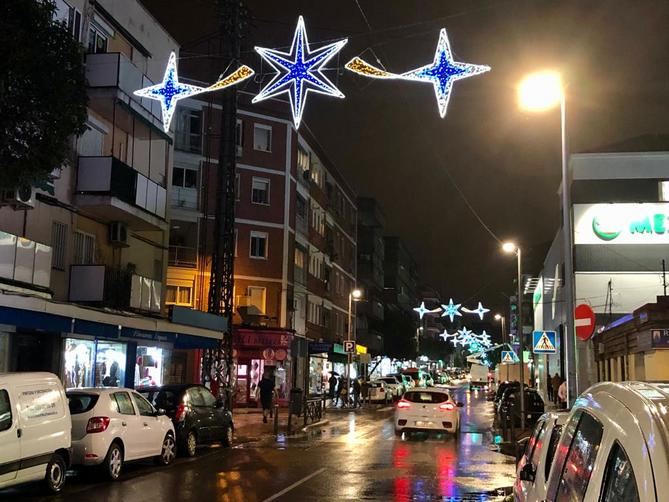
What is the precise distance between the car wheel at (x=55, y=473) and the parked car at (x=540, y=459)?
7745 mm

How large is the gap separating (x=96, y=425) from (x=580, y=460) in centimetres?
1108

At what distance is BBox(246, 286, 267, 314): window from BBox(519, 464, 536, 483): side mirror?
3806 centimetres

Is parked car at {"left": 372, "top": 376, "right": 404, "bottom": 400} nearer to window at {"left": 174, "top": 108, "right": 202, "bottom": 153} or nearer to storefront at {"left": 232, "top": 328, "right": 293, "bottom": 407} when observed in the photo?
storefront at {"left": 232, "top": 328, "right": 293, "bottom": 407}

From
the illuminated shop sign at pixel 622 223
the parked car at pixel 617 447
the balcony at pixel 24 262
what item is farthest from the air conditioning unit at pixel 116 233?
the parked car at pixel 617 447

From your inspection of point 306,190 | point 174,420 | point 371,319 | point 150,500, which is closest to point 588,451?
point 150,500

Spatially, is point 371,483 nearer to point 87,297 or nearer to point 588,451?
point 588,451

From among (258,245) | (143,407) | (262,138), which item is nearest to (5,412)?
(143,407)

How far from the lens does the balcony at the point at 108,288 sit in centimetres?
2302

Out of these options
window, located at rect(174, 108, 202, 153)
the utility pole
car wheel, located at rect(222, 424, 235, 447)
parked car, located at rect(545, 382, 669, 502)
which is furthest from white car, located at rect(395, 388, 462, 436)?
window, located at rect(174, 108, 202, 153)

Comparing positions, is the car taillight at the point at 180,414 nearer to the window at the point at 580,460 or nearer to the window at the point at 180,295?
the window at the point at 580,460

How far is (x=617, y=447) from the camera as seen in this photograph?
3082 mm

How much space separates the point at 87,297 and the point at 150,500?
12881 mm

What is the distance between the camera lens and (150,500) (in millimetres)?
11273

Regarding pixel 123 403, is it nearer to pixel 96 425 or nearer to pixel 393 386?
pixel 96 425
